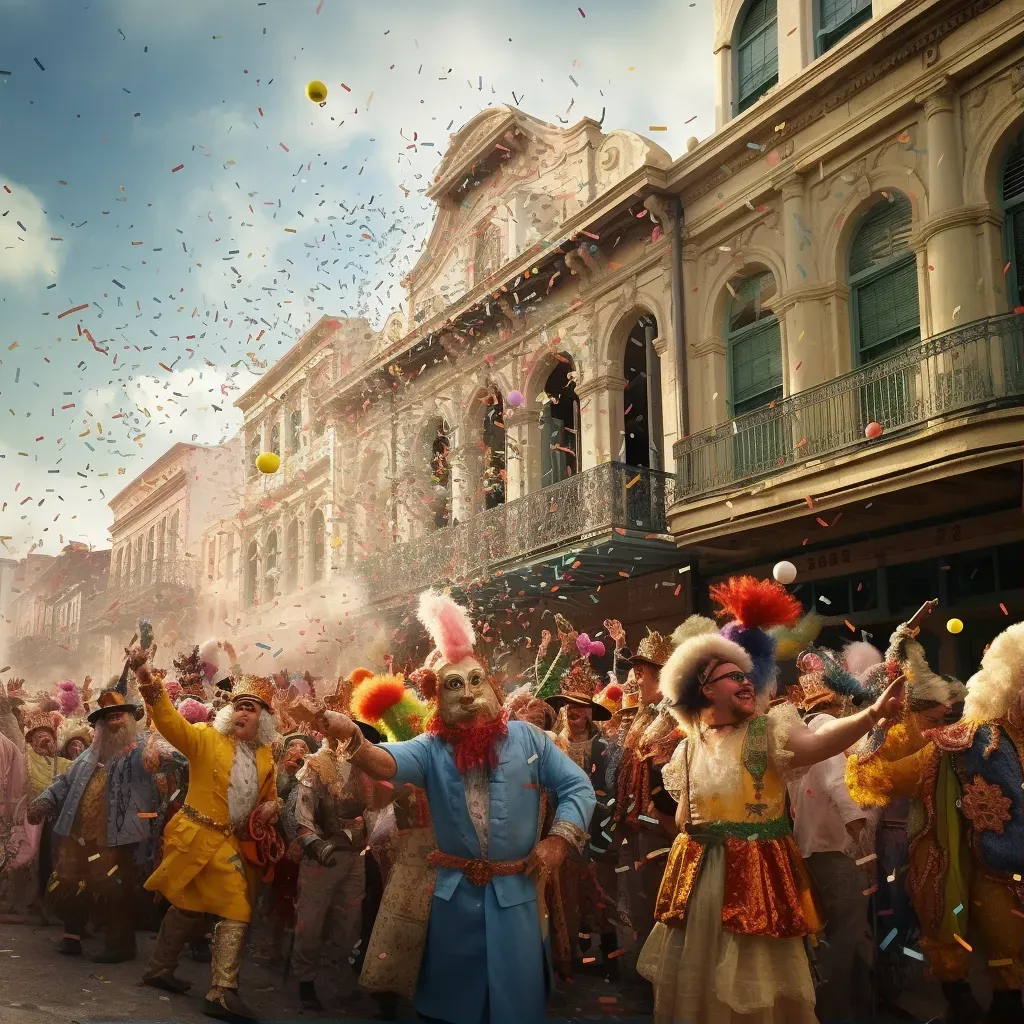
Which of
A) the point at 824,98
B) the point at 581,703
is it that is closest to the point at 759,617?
the point at 581,703

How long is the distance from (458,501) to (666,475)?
569 cm

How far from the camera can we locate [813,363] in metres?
12.7

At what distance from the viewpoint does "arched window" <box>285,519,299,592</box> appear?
27.0m

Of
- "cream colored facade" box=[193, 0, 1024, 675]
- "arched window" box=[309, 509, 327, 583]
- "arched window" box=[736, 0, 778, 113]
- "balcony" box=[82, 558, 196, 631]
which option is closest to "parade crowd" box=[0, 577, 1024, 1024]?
"cream colored facade" box=[193, 0, 1024, 675]

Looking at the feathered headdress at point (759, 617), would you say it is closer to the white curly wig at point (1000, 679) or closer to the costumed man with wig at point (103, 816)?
the white curly wig at point (1000, 679)

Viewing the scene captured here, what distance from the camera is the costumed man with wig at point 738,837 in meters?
4.39

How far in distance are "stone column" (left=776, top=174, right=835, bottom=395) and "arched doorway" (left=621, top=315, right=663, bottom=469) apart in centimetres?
265

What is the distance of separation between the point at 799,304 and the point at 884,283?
3.21 feet

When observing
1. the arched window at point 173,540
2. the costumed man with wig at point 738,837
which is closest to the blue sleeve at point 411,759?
the costumed man with wig at point 738,837

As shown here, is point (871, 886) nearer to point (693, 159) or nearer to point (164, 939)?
point (164, 939)

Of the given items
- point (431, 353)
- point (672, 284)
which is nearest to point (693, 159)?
point (672, 284)

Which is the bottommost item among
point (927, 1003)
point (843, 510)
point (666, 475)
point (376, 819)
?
point (927, 1003)

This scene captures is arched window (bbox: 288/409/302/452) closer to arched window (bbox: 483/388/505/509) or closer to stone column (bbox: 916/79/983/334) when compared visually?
arched window (bbox: 483/388/505/509)

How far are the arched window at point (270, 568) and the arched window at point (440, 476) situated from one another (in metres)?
8.53
